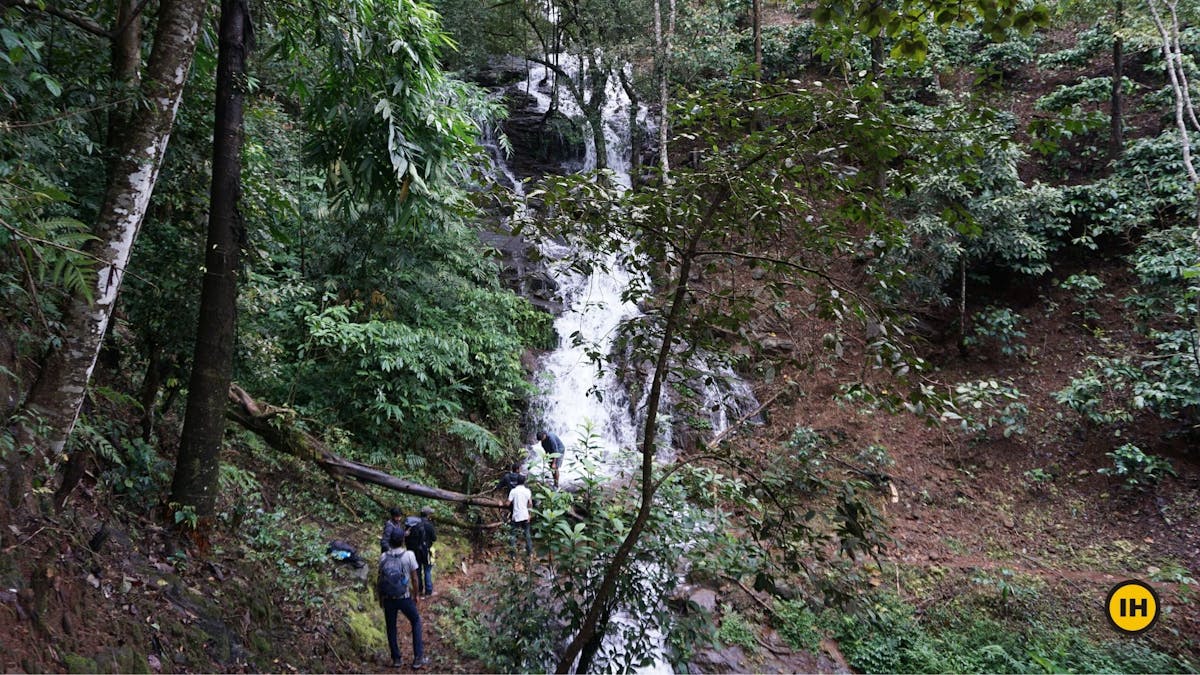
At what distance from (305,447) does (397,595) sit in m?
3.36

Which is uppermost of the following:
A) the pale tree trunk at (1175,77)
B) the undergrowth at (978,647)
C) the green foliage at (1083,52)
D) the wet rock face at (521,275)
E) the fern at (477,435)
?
the green foliage at (1083,52)

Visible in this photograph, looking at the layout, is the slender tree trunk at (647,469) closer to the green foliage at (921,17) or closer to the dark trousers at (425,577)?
the green foliage at (921,17)

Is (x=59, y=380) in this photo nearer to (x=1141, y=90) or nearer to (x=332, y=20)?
(x=332, y=20)

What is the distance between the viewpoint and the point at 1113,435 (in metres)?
11.3

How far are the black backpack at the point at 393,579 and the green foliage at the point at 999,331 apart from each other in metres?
12.8

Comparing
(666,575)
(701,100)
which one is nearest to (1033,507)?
(666,575)

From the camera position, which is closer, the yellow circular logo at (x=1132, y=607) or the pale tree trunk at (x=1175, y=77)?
the yellow circular logo at (x=1132, y=607)

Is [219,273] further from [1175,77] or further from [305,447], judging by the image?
[1175,77]

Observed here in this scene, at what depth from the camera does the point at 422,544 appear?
24.3 ft

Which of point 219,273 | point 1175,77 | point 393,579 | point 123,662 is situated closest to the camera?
point 123,662

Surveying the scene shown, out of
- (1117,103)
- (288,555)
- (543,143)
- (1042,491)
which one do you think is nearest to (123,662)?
(288,555)

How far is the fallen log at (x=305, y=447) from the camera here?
785 centimetres

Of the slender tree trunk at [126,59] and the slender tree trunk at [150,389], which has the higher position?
the slender tree trunk at [126,59]

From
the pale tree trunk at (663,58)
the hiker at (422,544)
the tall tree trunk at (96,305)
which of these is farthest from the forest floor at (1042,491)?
the tall tree trunk at (96,305)
